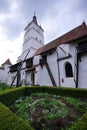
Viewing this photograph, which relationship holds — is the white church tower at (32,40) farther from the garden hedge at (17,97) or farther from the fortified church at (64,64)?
the garden hedge at (17,97)

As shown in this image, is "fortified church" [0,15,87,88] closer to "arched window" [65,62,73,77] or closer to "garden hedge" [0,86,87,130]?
"arched window" [65,62,73,77]

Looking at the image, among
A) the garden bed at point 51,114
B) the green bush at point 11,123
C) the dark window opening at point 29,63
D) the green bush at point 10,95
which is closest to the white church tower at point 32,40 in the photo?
the dark window opening at point 29,63

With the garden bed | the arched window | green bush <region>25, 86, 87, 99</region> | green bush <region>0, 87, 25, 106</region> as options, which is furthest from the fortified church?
the garden bed

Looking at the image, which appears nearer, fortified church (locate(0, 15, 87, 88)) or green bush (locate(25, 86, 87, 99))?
green bush (locate(25, 86, 87, 99))

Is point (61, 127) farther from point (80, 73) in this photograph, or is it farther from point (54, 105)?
point (80, 73)

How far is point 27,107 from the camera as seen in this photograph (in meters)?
6.46

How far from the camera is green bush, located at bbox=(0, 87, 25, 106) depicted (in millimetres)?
6805

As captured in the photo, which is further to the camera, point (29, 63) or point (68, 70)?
point (29, 63)

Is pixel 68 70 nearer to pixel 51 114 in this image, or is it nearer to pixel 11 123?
pixel 51 114

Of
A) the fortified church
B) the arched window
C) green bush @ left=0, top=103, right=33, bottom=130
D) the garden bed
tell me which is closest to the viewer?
green bush @ left=0, top=103, right=33, bottom=130

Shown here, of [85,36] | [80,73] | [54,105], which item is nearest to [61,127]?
[54,105]

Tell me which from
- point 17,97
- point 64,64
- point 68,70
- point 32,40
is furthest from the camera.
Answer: point 32,40

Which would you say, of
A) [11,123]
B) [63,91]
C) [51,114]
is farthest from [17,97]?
[11,123]

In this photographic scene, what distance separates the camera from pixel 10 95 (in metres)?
7.48
